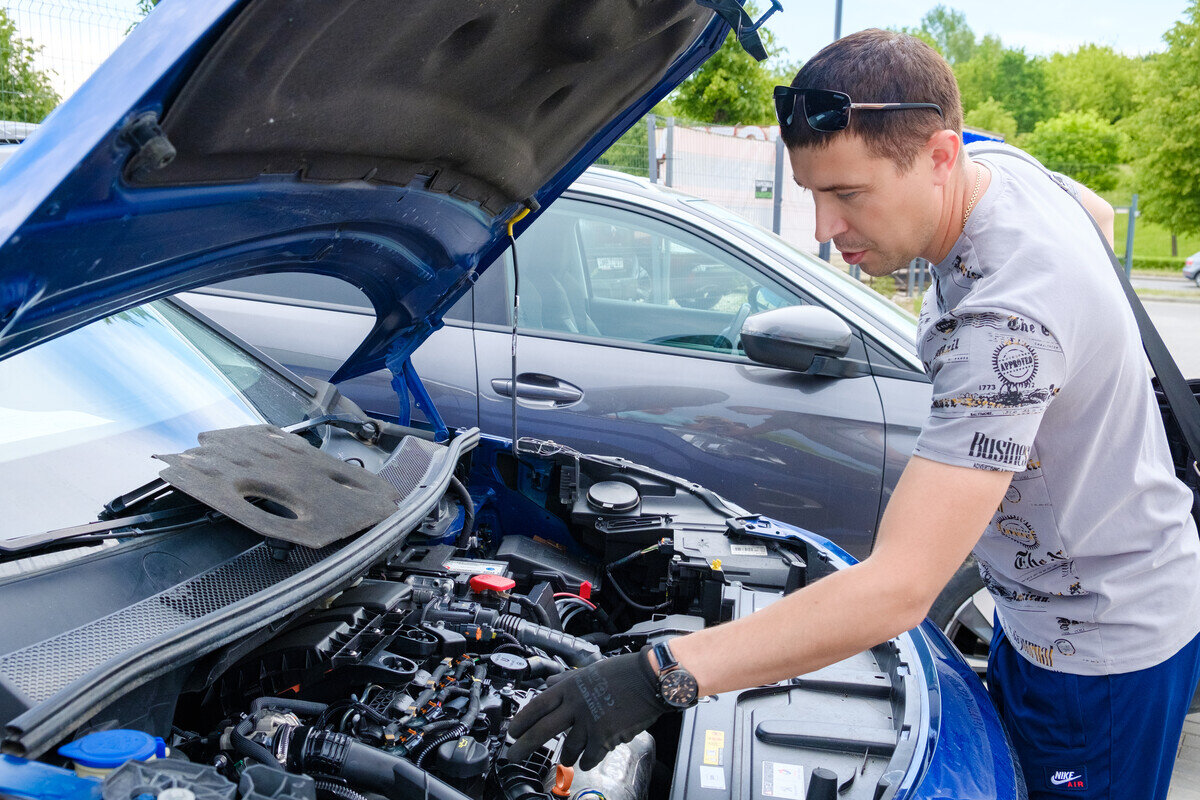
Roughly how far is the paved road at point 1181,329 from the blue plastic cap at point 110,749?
10162 millimetres

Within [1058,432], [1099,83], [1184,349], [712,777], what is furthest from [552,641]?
[1099,83]

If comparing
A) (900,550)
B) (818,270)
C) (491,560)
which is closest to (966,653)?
(818,270)

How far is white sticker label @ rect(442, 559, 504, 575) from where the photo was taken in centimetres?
239

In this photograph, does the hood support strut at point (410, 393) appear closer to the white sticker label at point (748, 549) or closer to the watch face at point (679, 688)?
the white sticker label at point (748, 549)

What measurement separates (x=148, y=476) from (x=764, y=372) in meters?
2.37

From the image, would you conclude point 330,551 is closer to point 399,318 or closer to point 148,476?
point 148,476

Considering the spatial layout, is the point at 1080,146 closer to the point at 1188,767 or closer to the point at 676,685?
the point at 1188,767

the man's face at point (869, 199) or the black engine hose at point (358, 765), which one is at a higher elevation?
the man's face at point (869, 199)

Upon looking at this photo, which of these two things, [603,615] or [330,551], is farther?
[603,615]

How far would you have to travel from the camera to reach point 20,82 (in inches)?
268

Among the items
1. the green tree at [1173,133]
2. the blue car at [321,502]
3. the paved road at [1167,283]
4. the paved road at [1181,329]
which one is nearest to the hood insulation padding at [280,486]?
the blue car at [321,502]

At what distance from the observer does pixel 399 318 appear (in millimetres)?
2693

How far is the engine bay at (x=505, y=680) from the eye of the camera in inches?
62.9

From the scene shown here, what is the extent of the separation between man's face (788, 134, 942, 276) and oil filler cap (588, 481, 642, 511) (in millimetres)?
1212
